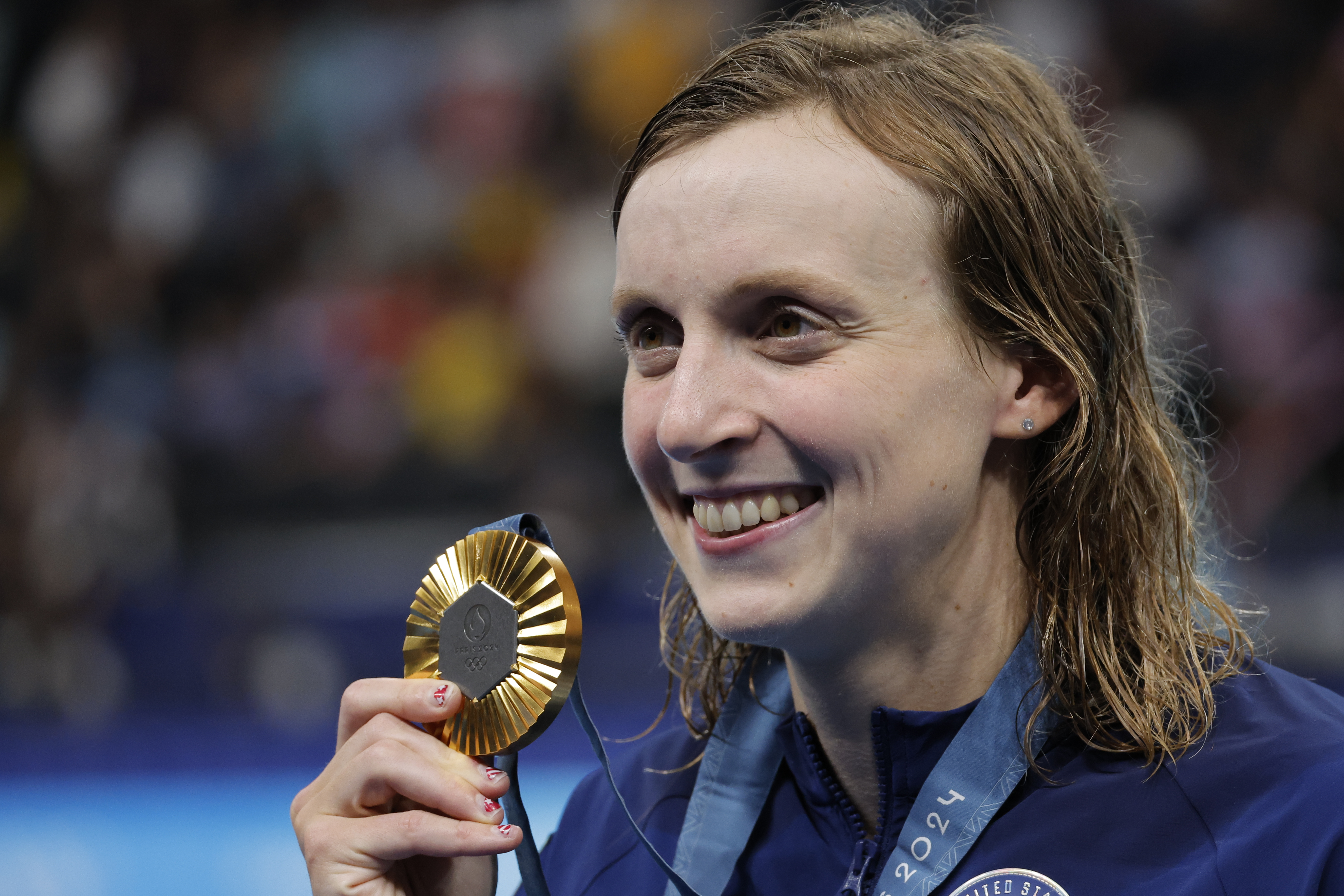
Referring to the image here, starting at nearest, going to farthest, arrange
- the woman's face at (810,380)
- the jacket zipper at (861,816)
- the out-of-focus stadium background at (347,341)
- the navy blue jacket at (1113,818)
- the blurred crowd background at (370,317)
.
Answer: the navy blue jacket at (1113,818), the woman's face at (810,380), the jacket zipper at (861,816), the out-of-focus stadium background at (347,341), the blurred crowd background at (370,317)

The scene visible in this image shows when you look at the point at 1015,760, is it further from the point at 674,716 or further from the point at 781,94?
the point at 674,716

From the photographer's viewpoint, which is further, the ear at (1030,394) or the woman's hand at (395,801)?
the ear at (1030,394)

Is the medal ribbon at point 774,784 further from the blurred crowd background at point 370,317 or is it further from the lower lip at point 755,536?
the blurred crowd background at point 370,317

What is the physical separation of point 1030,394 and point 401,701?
2.60ft

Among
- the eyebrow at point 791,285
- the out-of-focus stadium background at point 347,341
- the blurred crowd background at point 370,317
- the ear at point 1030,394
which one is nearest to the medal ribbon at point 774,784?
the ear at point 1030,394

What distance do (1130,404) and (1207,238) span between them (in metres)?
4.79

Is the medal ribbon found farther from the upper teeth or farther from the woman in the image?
the upper teeth

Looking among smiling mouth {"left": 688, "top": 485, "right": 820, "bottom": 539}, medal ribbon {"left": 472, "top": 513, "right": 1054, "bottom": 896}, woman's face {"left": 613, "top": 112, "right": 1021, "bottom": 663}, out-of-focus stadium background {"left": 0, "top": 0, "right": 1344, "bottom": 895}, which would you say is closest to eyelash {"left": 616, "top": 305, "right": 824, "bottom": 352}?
woman's face {"left": 613, "top": 112, "right": 1021, "bottom": 663}

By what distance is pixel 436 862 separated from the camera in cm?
144

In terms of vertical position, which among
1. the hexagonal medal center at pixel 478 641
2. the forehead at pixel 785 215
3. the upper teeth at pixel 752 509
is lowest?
the hexagonal medal center at pixel 478 641

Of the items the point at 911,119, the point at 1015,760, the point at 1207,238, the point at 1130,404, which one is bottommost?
the point at 1015,760

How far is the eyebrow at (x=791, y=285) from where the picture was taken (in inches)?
51.4

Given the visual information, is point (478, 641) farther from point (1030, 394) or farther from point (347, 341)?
point (347, 341)

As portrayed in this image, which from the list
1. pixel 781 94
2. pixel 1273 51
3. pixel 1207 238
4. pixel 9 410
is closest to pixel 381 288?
pixel 9 410
